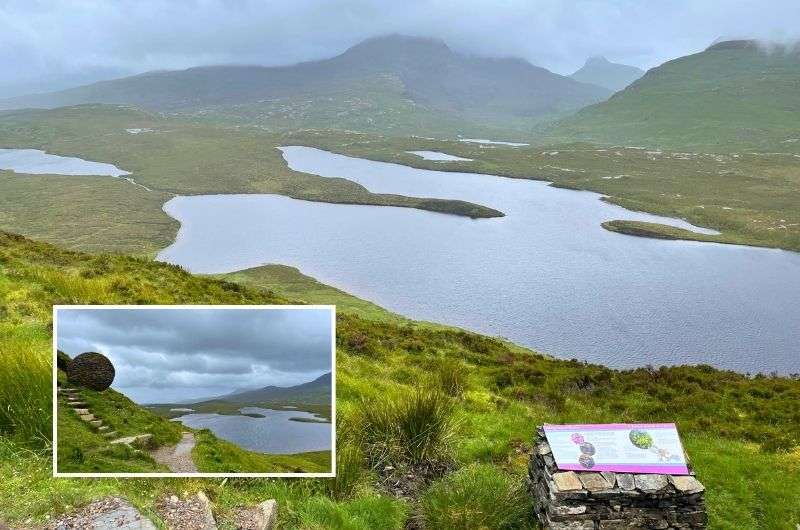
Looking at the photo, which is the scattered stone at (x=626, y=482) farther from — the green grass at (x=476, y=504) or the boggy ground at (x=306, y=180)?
the boggy ground at (x=306, y=180)

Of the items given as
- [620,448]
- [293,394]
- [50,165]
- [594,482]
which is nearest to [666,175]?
[620,448]

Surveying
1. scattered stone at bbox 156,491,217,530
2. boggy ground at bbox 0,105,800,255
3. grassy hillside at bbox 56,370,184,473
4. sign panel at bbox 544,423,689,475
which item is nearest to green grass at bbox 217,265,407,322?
boggy ground at bbox 0,105,800,255

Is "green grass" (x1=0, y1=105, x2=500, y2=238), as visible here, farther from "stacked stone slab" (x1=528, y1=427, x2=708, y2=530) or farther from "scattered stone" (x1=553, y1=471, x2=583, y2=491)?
"stacked stone slab" (x1=528, y1=427, x2=708, y2=530)

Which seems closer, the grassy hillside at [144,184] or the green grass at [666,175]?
the grassy hillside at [144,184]

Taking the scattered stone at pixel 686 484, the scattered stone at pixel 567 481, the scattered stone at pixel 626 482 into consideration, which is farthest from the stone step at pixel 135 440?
the scattered stone at pixel 686 484

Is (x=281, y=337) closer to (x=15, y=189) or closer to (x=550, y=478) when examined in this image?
(x=550, y=478)

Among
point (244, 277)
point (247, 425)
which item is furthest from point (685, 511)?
point (244, 277)
